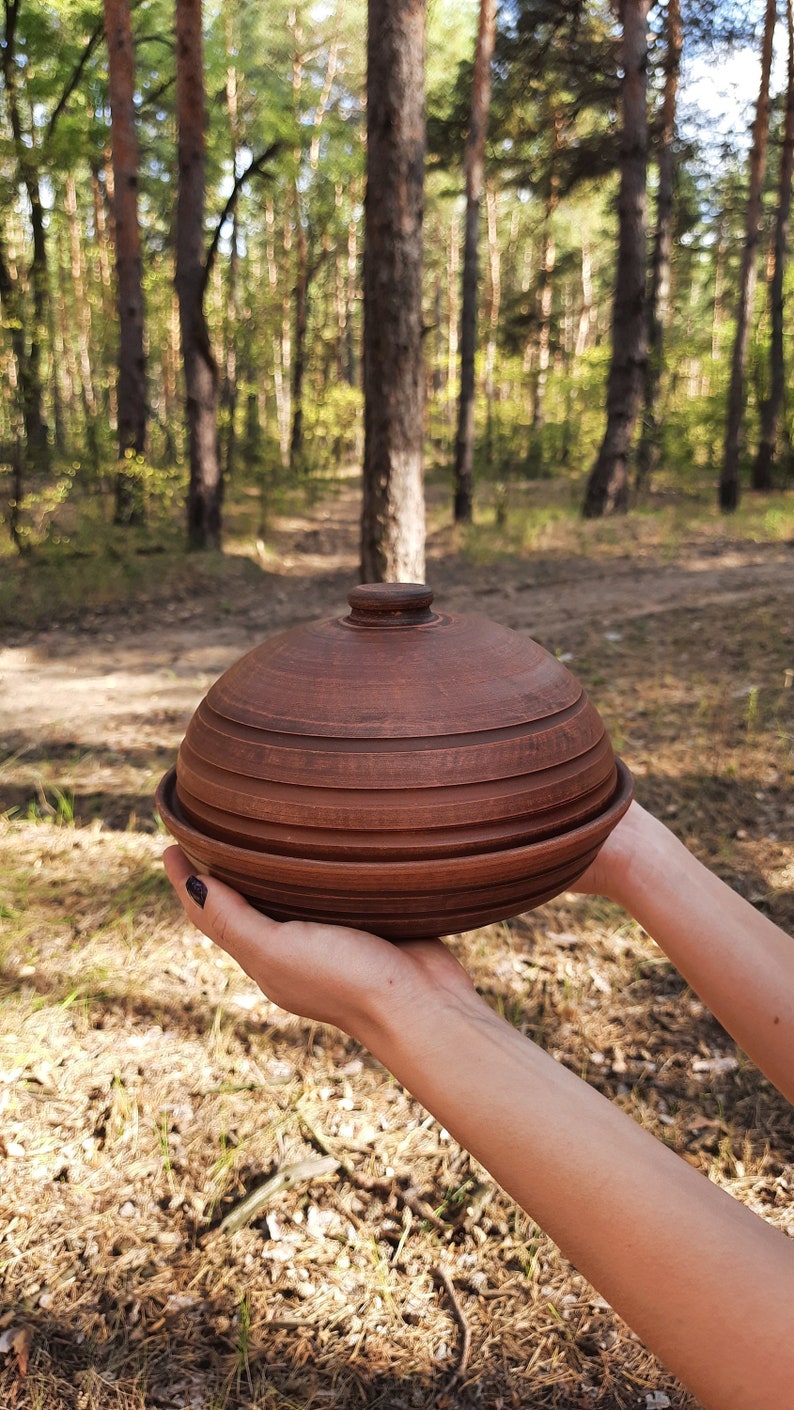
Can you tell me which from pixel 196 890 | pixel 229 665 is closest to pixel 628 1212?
pixel 196 890

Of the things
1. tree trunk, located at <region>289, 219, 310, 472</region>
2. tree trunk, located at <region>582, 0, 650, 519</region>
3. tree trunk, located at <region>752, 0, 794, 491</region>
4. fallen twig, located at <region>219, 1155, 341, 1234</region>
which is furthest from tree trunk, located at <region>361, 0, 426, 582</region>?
tree trunk, located at <region>289, 219, 310, 472</region>

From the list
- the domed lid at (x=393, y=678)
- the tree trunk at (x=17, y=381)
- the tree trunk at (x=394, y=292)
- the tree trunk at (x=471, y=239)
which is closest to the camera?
the domed lid at (x=393, y=678)

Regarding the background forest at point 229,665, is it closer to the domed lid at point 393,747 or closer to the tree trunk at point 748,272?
the tree trunk at point 748,272

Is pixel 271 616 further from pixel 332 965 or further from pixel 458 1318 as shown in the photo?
pixel 332 965

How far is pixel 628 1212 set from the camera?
1.13m

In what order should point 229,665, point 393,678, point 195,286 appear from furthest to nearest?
point 195,286 < point 229,665 < point 393,678

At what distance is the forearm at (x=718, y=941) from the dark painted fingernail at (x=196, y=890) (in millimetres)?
797

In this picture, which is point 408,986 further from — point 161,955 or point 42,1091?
point 161,955

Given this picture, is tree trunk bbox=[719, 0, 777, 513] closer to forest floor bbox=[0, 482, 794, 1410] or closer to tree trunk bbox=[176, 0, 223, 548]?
tree trunk bbox=[176, 0, 223, 548]

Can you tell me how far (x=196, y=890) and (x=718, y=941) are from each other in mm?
960

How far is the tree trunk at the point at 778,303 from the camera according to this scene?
528 inches

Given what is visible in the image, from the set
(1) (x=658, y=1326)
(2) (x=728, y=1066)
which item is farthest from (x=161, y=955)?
(1) (x=658, y=1326)

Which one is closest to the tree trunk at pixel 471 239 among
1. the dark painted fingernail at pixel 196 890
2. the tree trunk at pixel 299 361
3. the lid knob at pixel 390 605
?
the tree trunk at pixel 299 361

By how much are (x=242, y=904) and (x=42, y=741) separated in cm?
419
